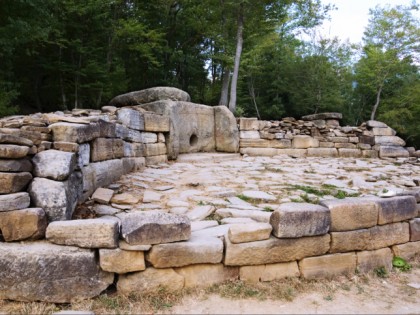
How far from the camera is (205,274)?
2531 mm

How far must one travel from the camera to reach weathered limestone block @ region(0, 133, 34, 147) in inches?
98.6

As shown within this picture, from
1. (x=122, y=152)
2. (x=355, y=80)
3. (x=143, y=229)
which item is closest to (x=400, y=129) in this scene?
(x=355, y=80)

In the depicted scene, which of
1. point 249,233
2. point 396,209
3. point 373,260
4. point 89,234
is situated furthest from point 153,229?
point 396,209

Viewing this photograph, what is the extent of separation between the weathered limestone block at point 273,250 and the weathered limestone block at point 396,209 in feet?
2.76

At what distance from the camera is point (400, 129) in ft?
60.2

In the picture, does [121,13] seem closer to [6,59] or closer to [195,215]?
[6,59]

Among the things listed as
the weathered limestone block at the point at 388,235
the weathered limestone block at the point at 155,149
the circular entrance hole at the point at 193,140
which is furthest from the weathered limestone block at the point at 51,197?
the circular entrance hole at the point at 193,140

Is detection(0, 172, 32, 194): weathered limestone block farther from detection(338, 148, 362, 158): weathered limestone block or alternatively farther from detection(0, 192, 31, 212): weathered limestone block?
detection(338, 148, 362, 158): weathered limestone block

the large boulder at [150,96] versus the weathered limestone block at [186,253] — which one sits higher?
the large boulder at [150,96]

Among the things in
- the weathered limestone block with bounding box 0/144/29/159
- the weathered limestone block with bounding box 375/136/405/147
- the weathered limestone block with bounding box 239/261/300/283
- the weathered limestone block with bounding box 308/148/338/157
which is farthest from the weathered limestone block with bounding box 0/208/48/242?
the weathered limestone block with bounding box 375/136/405/147

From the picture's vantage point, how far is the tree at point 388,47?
1805cm

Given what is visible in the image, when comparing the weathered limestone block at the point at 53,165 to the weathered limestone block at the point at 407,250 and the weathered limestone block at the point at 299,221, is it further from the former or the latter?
the weathered limestone block at the point at 407,250

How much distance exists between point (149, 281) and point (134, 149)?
3631mm

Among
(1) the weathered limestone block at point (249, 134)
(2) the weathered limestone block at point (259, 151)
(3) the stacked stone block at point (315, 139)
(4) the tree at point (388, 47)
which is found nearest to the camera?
(2) the weathered limestone block at point (259, 151)
